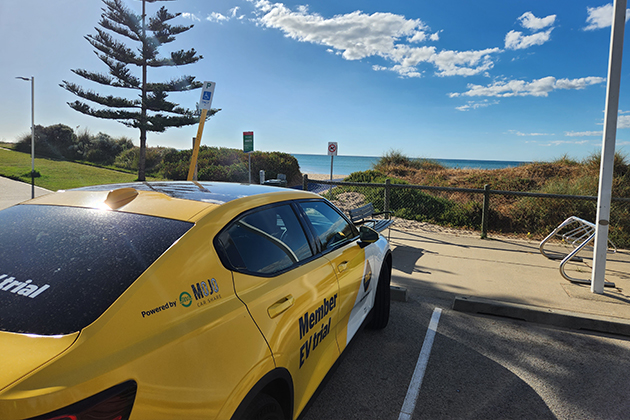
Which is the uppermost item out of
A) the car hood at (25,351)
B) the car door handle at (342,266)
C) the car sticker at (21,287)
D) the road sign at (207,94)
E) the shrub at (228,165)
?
the road sign at (207,94)

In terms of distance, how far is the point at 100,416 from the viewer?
1096mm

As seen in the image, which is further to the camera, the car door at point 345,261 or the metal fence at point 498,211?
the metal fence at point 498,211

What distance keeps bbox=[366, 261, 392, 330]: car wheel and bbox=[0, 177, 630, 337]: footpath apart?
→ 38.3 inches

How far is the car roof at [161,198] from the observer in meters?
1.90

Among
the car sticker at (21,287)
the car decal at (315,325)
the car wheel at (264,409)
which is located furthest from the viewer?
the car decal at (315,325)

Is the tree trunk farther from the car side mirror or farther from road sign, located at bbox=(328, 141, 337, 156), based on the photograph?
the car side mirror

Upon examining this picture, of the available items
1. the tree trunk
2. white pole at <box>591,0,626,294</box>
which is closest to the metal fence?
white pole at <box>591,0,626,294</box>

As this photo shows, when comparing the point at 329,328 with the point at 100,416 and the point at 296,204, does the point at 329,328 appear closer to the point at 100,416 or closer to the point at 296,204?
the point at 296,204

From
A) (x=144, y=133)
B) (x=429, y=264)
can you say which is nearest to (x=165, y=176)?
(x=144, y=133)

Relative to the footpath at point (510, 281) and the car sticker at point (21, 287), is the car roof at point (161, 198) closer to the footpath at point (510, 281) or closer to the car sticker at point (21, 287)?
the car sticker at point (21, 287)

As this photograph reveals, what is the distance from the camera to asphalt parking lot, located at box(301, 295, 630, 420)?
9.18ft

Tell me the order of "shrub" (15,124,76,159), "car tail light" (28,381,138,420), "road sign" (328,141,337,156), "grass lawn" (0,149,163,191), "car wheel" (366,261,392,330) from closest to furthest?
"car tail light" (28,381,138,420) < "car wheel" (366,261,392,330) < "road sign" (328,141,337,156) < "grass lawn" (0,149,163,191) < "shrub" (15,124,76,159)

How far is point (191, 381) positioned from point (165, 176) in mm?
26499

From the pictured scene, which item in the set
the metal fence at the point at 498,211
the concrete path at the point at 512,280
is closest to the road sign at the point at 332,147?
the metal fence at the point at 498,211
